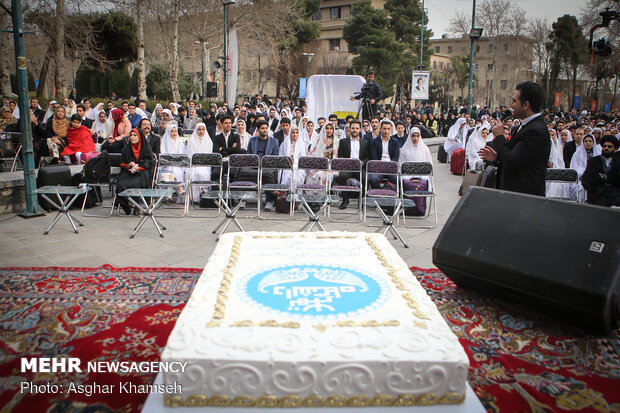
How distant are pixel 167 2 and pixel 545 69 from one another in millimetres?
34025

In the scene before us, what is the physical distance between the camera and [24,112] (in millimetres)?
6934

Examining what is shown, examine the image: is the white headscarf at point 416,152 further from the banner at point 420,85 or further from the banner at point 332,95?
the banner at point 420,85

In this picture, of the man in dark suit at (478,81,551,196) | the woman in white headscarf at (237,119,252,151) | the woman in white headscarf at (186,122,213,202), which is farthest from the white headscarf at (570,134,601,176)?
the woman in white headscarf at (186,122,213,202)

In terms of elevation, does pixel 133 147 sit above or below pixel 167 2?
below

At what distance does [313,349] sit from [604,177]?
277 inches

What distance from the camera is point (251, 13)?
99.3 feet

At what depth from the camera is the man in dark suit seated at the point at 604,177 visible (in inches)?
277

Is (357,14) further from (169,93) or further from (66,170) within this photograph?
(66,170)

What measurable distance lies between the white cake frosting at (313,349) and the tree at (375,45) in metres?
39.1

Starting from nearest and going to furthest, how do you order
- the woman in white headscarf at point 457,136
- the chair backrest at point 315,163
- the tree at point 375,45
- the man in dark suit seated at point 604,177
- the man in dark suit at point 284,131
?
the man in dark suit seated at point 604,177 → the chair backrest at point 315,163 → the man in dark suit at point 284,131 → the woman in white headscarf at point 457,136 → the tree at point 375,45

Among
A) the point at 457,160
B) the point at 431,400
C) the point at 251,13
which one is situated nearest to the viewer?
the point at 431,400

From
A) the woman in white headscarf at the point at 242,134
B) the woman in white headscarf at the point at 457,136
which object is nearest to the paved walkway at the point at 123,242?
the woman in white headscarf at the point at 242,134

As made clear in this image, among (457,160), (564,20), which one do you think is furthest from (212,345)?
(564,20)

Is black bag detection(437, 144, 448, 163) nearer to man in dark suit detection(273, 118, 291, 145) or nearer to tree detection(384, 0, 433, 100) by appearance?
man in dark suit detection(273, 118, 291, 145)
